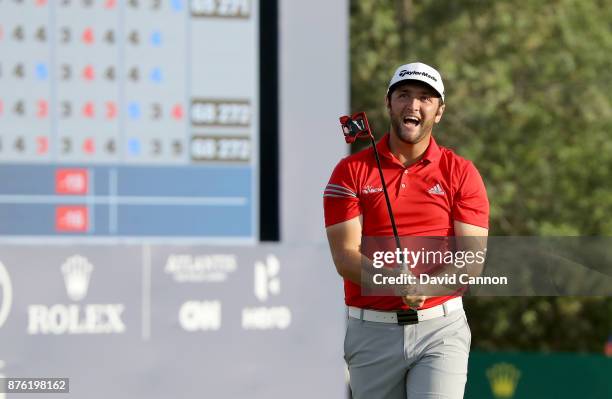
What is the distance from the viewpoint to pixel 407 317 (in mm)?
4051

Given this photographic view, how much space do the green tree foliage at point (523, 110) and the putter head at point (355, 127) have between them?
9.79 m

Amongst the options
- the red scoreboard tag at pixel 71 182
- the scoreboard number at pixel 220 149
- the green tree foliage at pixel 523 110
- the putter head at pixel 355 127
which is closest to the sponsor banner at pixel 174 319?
the red scoreboard tag at pixel 71 182

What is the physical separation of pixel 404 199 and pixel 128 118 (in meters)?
3.75

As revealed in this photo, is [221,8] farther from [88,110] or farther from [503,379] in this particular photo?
[503,379]

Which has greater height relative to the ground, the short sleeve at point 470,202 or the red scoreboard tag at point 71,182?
the red scoreboard tag at point 71,182

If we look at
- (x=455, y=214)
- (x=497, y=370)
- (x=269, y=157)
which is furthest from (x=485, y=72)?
(x=455, y=214)

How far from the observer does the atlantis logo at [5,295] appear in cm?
710

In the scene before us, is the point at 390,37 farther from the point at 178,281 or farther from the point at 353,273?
the point at 353,273

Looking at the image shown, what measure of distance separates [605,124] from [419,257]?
1161cm

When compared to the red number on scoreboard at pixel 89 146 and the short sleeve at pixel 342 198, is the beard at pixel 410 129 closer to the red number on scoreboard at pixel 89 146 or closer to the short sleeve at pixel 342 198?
the short sleeve at pixel 342 198

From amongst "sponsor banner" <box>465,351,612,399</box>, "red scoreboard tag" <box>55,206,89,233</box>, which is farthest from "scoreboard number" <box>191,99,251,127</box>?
"sponsor banner" <box>465,351,612,399</box>

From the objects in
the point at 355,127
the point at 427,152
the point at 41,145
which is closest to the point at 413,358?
the point at 427,152

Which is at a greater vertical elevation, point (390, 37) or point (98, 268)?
point (390, 37)

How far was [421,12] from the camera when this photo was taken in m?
15.1
